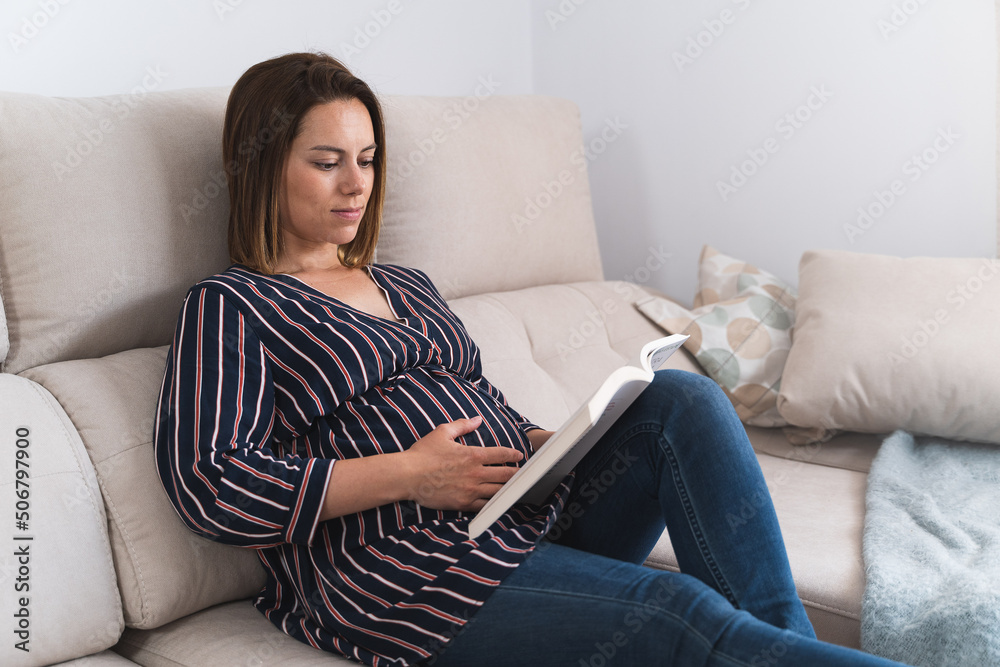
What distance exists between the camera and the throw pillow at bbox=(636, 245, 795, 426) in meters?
1.80

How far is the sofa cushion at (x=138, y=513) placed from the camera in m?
1.07

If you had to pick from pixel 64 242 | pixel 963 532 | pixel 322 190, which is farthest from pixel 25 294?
pixel 963 532

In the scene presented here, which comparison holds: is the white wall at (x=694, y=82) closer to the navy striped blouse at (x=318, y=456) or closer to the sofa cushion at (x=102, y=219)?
the sofa cushion at (x=102, y=219)

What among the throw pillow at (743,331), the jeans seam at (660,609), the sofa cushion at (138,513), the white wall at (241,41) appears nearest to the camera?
the jeans seam at (660,609)

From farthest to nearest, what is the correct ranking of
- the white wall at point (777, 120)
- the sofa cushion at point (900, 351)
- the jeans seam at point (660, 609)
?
the white wall at point (777, 120) → the sofa cushion at point (900, 351) → the jeans seam at point (660, 609)

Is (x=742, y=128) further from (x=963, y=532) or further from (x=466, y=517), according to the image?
(x=466, y=517)

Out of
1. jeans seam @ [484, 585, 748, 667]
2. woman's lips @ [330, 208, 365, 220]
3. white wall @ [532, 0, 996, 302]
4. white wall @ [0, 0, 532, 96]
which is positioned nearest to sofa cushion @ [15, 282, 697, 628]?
woman's lips @ [330, 208, 365, 220]

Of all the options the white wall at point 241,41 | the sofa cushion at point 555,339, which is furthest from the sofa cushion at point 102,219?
the sofa cushion at point 555,339

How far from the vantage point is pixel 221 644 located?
1050mm

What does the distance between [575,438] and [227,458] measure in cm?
42

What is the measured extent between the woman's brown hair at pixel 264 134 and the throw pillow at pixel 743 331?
3.18ft

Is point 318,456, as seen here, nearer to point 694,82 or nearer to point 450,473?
point 450,473

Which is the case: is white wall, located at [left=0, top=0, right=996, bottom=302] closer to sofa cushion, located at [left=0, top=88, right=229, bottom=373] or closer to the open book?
sofa cushion, located at [left=0, top=88, right=229, bottom=373]

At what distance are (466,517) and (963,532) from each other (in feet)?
2.54
